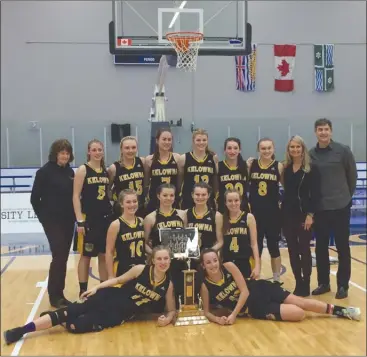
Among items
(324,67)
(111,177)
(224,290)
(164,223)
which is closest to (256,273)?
(224,290)

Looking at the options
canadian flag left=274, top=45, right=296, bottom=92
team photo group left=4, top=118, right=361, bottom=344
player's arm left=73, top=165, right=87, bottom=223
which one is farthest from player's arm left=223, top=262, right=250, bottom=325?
canadian flag left=274, top=45, right=296, bottom=92

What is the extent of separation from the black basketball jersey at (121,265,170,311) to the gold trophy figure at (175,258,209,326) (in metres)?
0.19

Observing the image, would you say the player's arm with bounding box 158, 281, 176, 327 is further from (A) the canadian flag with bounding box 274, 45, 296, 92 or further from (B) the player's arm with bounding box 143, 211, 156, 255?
(A) the canadian flag with bounding box 274, 45, 296, 92

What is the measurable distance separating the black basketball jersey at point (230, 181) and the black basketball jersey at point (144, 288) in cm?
101

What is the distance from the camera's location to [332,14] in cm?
1581

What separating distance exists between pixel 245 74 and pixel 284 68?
1.23 m

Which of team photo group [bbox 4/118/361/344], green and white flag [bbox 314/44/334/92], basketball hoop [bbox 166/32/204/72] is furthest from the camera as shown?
green and white flag [bbox 314/44/334/92]

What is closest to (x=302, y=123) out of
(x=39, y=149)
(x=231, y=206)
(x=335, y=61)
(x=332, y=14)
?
(x=335, y=61)

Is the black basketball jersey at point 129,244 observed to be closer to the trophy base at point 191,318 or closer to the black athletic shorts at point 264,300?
the trophy base at point 191,318

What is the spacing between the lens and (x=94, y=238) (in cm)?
479

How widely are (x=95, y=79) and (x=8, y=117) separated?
9.07 feet

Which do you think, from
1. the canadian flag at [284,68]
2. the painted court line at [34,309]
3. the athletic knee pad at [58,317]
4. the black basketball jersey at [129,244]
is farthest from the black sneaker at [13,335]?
the canadian flag at [284,68]

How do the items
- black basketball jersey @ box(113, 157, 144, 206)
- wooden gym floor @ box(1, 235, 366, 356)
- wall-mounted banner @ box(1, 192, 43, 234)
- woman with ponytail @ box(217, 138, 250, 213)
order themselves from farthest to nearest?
wall-mounted banner @ box(1, 192, 43, 234)
woman with ponytail @ box(217, 138, 250, 213)
black basketball jersey @ box(113, 157, 144, 206)
wooden gym floor @ box(1, 235, 366, 356)

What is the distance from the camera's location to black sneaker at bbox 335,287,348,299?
5.00 m
